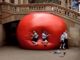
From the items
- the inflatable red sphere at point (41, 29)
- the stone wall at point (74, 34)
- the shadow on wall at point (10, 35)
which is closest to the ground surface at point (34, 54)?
the inflatable red sphere at point (41, 29)

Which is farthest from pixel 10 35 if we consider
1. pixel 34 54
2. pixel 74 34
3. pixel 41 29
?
pixel 34 54

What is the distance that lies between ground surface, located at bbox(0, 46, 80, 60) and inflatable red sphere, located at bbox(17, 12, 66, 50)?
757 millimetres

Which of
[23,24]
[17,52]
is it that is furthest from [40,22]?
[17,52]

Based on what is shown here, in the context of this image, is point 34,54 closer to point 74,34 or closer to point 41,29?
point 41,29

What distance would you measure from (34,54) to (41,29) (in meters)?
3.09

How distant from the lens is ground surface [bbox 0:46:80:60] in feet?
78.0

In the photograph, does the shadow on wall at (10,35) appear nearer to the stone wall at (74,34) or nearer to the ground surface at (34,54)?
the ground surface at (34,54)

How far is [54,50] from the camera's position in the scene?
27.5 m

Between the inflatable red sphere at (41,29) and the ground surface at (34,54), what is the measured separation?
757mm

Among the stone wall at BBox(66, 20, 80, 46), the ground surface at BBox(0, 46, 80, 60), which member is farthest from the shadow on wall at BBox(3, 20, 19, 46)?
the stone wall at BBox(66, 20, 80, 46)

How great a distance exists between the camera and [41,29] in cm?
2797

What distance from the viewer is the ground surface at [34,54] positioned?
23.8 m

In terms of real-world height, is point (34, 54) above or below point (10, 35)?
above

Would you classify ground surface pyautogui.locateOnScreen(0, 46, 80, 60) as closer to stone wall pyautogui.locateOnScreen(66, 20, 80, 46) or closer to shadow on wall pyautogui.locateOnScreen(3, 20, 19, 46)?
stone wall pyautogui.locateOnScreen(66, 20, 80, 46)
